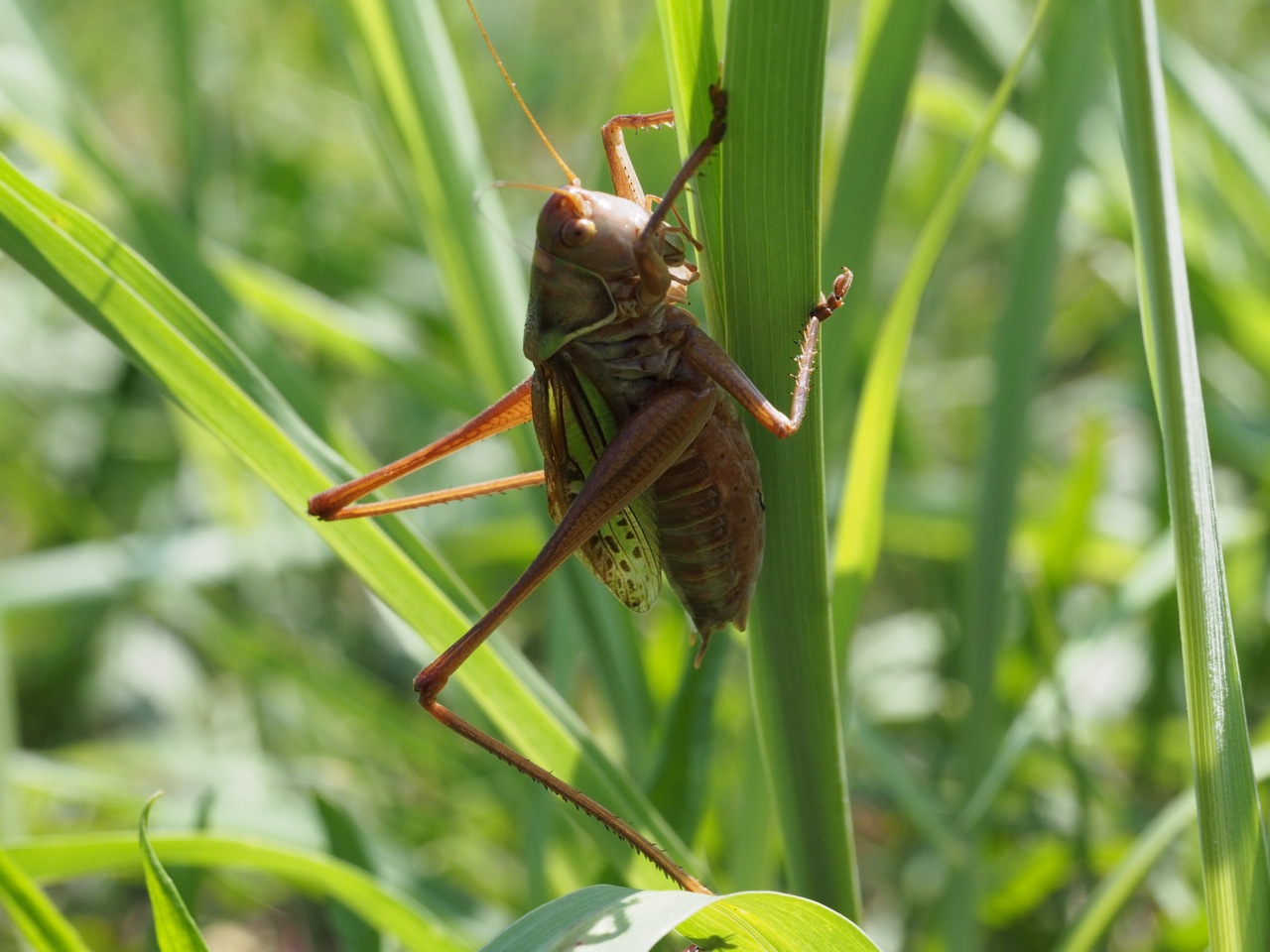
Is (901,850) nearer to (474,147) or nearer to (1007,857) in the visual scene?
(1007,857)

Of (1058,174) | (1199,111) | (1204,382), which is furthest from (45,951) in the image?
(1199,111)

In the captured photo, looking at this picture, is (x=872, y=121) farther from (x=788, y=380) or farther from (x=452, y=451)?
(x=452, y=451)

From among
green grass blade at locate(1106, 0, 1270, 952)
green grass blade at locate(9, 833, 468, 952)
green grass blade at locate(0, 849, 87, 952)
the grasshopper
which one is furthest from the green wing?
green grass blade at locate(0, 849, 87, 952)

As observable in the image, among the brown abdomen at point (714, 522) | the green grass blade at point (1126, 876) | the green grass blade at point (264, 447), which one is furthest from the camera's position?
the green grass blade at point (1126, 876)

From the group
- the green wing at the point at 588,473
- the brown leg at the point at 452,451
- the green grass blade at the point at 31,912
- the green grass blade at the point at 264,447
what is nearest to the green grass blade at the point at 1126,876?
the green grass blade at the point at 264,447

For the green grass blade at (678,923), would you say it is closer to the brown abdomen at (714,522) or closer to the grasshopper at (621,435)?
the grasshopper at (621,435)

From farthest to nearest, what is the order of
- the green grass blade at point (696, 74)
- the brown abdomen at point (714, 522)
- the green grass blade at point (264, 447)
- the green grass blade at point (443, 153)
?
the green grass blade at point (443, 153), the brown abdomen at point (714, 522), the green grass blade at point (264, 447), the green grass blade at point (696, 74)
